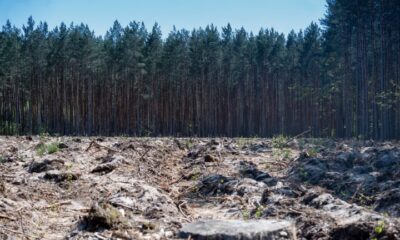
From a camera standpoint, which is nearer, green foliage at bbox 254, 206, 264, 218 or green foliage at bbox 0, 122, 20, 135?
green foliage at bbox 254, 206, 264, 218

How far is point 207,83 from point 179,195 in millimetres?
34527

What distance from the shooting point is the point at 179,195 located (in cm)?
758

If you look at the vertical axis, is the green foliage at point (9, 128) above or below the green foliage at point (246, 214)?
above

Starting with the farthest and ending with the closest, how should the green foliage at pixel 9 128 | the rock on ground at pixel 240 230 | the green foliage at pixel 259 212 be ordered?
the green foliage at pixel 9 128 → the green foliage at pixel 259 212 → the rock on ground at pixel 240 230

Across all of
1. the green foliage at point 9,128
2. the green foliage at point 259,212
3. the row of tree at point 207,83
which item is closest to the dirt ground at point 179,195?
the green foliage at point 259,212

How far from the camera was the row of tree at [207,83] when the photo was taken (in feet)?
102

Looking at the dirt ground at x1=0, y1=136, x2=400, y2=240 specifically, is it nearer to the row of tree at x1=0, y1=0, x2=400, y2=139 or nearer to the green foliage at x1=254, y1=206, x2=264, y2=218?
the green foliage at x1=254, y1=206, x2=264, y2=218

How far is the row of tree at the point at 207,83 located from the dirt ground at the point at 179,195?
21.0 m

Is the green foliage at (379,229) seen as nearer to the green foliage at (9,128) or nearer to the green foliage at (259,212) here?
the green foliage at (259,212)

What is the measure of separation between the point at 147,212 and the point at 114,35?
2151 inches

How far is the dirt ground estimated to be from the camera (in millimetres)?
4746

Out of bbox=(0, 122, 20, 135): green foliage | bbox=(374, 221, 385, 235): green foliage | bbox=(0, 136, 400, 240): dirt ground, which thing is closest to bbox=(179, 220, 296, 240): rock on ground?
bbox=(0, 136, 400, 240): dirt ground

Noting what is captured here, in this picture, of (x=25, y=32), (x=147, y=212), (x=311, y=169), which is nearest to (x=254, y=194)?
(x=147, y=212)

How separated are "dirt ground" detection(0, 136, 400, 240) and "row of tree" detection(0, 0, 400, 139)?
21024 millimetres
